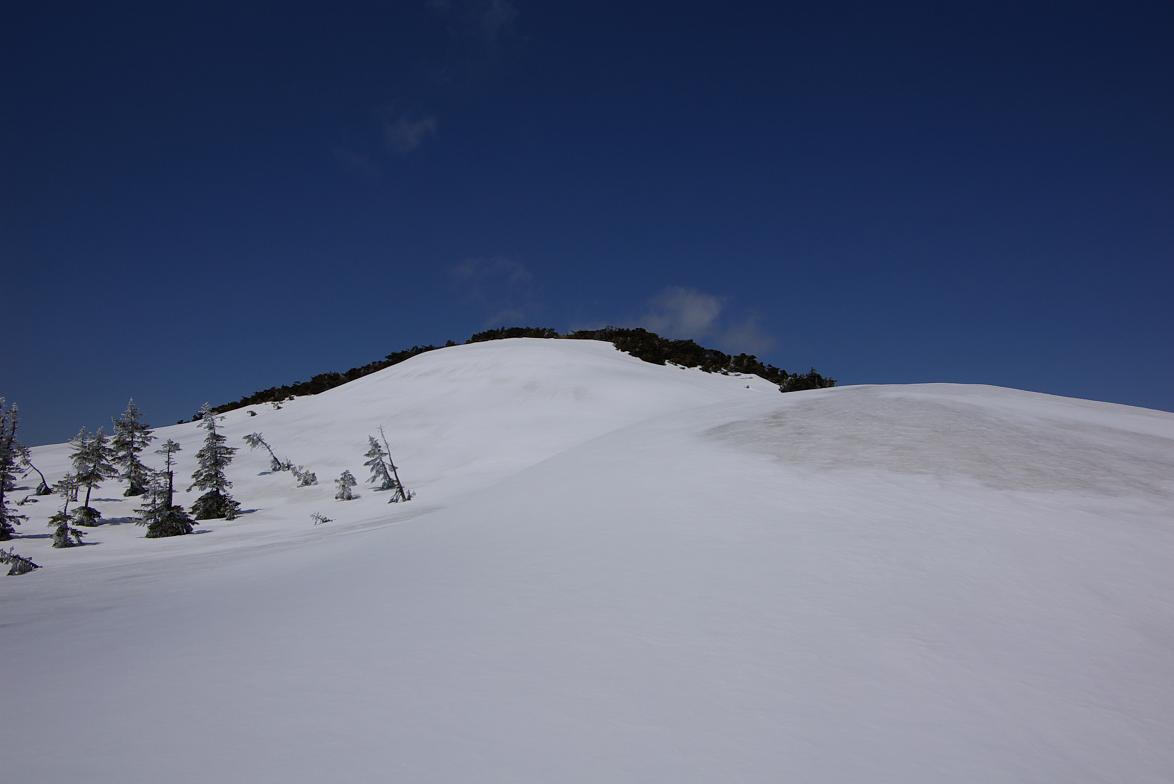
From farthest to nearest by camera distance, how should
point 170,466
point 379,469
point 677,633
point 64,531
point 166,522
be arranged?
1. point 170,466
2. point 379,469
3. point 166,522
4. point 64,531
5. point 677,633

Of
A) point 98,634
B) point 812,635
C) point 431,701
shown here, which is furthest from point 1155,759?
point 98,634

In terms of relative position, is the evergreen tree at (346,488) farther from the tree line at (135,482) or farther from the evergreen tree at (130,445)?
the evergreen tree at (130,445)

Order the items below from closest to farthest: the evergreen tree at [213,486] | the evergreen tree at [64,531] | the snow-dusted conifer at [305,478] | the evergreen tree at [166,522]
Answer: the evergreen tree at [64,531] < the evergreen tree at [166,522] < the evergreen tree at [213,486] < the snow-dusted conifer at [305,478]

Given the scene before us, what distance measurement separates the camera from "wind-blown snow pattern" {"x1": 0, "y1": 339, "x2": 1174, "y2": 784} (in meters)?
2.79

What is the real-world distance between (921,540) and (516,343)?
31441 millimetres

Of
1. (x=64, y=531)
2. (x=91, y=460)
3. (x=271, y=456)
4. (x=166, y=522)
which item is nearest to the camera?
(x=64, y=531)

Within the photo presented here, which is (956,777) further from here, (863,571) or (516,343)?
(516,343)

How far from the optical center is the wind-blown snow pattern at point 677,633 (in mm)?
2795

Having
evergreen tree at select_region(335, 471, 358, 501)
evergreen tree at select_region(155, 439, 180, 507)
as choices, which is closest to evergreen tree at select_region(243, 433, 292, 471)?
evergreen tree at select_region(155, 439, 180, 507)

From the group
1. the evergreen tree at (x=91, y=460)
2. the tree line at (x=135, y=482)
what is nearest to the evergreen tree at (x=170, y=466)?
the tree line at (x=135, y=482)

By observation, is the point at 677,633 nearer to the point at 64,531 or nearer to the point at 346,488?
the point at 346,488

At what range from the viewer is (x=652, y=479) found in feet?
25.9

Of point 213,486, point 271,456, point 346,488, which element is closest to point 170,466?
point 271,456

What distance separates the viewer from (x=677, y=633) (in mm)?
3971
